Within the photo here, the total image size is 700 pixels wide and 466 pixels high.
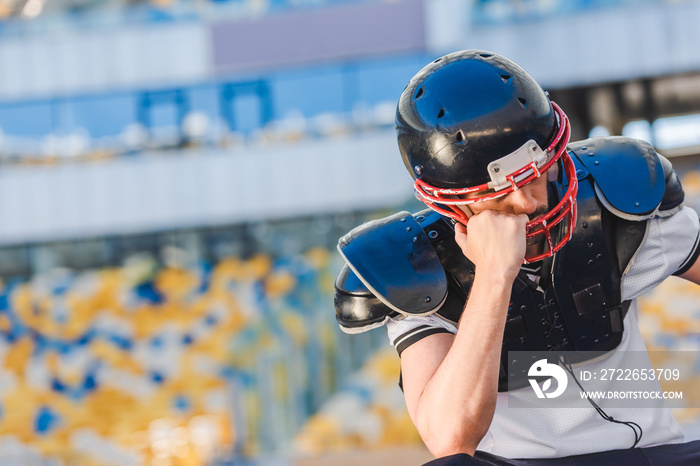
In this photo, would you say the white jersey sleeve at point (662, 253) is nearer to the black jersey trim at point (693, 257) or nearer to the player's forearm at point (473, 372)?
the black jersey trim at point (693, 257)

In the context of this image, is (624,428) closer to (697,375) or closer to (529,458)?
(529,458)

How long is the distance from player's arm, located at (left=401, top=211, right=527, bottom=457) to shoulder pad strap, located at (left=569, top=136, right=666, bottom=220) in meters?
0.29

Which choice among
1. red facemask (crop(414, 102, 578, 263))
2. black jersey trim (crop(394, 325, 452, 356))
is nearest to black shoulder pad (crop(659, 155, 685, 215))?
red facemask (crop(414, 102, 578, 263))

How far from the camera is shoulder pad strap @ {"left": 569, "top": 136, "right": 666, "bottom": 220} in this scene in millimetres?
1483

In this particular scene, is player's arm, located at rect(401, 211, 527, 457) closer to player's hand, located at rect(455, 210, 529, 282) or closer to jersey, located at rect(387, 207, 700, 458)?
player's hand, located at rect(455, 210, 529, 282)

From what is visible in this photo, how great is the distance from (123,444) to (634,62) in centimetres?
694

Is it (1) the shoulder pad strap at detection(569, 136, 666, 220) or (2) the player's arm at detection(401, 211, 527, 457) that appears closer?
(2) the player's arm at detection(401, 211, 527, 457)

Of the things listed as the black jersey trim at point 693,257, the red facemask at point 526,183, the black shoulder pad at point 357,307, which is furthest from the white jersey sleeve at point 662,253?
the black shoulder pad at point 357,307

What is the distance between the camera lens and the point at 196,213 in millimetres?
9445

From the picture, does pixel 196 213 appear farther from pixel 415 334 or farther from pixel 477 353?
pixel 477 353

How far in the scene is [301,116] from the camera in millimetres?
9281

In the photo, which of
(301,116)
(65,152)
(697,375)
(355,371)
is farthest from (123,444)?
(697,375)

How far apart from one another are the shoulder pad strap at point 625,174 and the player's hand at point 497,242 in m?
0.29

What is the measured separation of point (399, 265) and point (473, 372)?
279 mm
